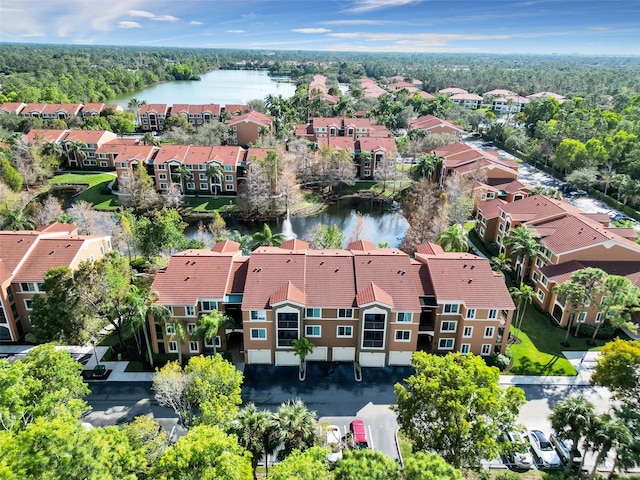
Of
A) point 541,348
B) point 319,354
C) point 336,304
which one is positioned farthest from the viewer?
point 541,348

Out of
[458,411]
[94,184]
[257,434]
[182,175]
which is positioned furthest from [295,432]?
[94,184]

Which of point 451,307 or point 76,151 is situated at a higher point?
point 76,151

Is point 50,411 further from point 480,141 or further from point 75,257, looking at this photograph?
point 480,141

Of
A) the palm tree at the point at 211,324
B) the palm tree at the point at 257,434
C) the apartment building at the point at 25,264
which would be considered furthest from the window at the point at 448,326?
the apartment building at the point at 25,264

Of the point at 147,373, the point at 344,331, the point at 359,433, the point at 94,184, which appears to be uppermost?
the point at 344,331

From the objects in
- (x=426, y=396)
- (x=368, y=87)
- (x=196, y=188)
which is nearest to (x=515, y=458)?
(x=426, y=396)

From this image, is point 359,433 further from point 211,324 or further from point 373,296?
point 211,324

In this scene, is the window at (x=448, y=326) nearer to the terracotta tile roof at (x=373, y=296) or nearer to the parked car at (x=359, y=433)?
the terracotta tile roof at (x=373, y=296)
